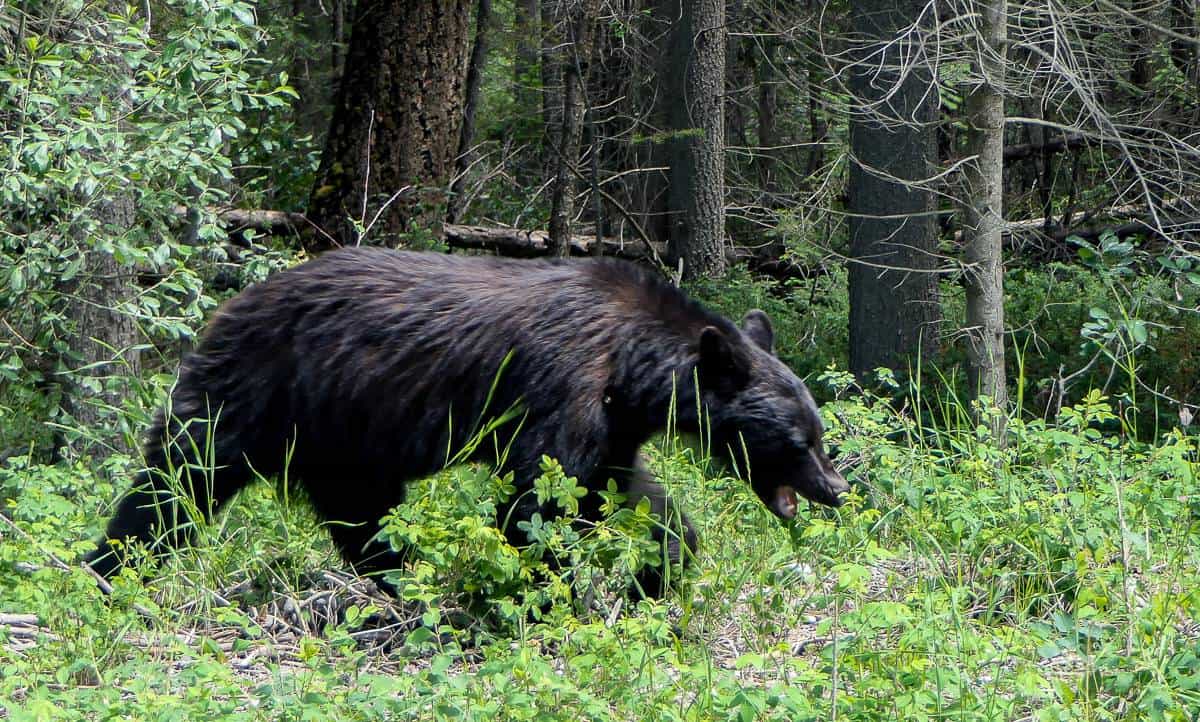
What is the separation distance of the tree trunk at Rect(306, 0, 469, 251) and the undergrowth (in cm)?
405

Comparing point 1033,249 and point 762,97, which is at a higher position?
point 762,97

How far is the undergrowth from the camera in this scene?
3361 millimetres

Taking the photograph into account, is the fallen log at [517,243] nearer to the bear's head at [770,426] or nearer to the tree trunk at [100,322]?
the tree trunk at [100,322]

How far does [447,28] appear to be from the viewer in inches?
371

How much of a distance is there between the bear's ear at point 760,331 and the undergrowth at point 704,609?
1.89 ft

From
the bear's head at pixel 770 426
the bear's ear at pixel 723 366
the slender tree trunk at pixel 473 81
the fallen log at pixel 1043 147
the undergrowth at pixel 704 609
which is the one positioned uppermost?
the slender tree trunk at pixel 473 81

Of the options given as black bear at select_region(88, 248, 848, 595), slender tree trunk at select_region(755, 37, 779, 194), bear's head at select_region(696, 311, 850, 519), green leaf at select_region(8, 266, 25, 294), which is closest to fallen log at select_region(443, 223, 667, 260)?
slender tree trunk at select_region(755, 37, 779, 194)

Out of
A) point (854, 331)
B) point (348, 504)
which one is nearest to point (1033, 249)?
point (854, 331)

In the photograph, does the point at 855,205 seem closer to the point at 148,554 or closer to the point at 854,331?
the point at 854,331

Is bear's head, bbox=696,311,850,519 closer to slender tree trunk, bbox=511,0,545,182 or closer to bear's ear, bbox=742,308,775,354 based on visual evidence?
bear's ear, bbox=742,308,775,354

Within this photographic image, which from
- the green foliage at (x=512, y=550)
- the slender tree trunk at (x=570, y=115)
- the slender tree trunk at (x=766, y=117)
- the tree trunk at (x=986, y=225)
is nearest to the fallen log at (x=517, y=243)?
the slender tree trunk at (x=570, y=115)

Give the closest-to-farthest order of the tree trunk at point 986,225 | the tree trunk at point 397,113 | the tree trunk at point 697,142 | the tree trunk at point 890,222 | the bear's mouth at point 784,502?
the bear's mouth at point 784,502 → the tree trunk at point 986,225 → the tree trunk at point 397,113 → the tree trunk at point 890,222 → the tree trunk at point 697,142

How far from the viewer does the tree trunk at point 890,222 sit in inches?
386

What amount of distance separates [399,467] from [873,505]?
2042 millimetres
